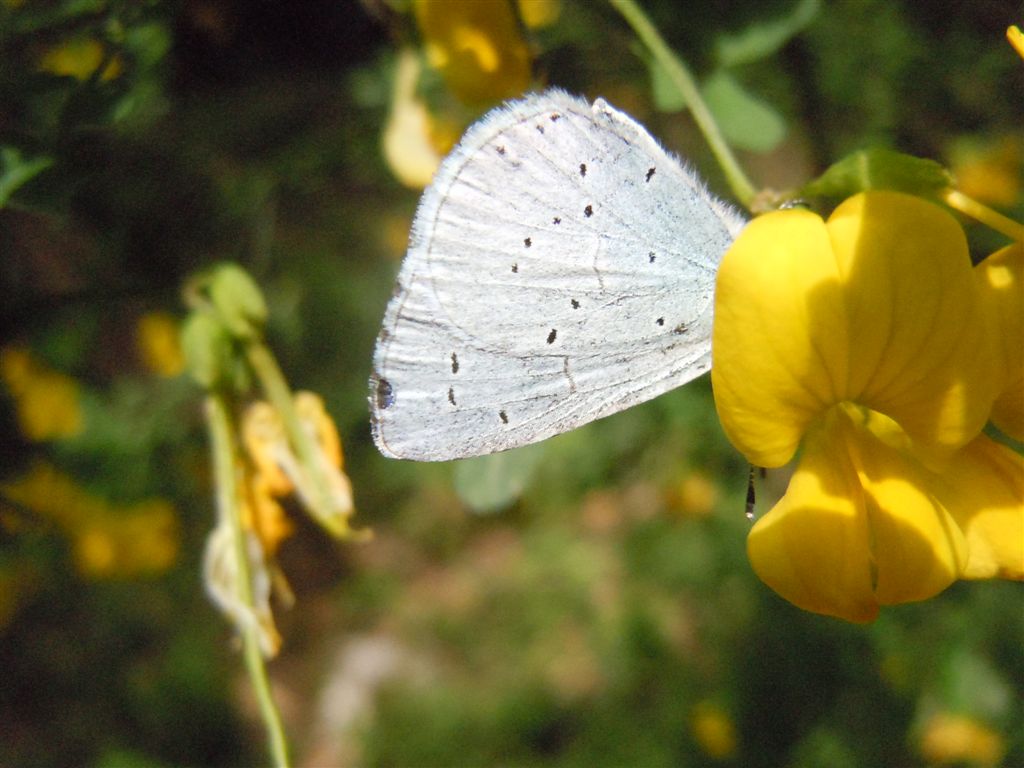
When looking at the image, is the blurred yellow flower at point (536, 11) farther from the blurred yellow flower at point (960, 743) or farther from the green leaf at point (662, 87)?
the blurred yellow flower at point (960, 743)

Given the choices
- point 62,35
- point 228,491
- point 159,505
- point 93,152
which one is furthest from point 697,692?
point 62,35

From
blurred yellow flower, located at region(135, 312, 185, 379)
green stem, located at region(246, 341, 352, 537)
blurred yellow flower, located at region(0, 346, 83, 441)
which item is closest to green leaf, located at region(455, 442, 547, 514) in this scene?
green stem, located at region(246, 341, 352, 537)

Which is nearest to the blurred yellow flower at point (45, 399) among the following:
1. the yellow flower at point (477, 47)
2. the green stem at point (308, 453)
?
the green stem at point (308, 453)

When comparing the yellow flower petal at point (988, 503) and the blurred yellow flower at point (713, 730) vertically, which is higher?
the yellow flower petal at point (988, 503)

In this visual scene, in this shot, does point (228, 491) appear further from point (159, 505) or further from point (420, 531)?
Answer: point (420, 531)

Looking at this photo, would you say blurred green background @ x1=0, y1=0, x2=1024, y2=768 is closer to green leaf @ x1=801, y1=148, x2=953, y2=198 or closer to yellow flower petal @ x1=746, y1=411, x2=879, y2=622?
green leaf @ x1=801, y1=148, x2=953, y2=198
